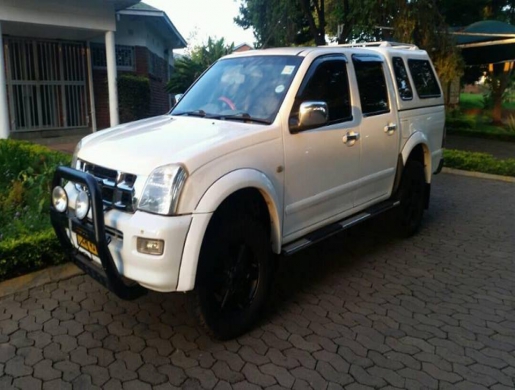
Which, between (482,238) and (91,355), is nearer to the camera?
(91,355)

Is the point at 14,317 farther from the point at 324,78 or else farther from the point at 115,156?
the point at 324,78

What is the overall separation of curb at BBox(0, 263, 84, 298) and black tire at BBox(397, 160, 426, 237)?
11.9 ft

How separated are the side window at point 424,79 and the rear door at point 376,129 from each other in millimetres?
749

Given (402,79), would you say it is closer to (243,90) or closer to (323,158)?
(323,158)

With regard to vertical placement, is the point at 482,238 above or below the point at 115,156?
below

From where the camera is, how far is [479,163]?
34.2ft

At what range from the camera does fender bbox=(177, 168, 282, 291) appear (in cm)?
308

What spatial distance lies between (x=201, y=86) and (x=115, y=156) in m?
1.71

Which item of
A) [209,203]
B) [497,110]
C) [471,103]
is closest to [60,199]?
[209,203]

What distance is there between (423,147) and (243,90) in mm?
2722

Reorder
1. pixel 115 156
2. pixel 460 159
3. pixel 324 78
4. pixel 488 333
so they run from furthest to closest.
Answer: pixel 460 159 → pixel 324 78 → pixel 488 333 → pixel 115 156

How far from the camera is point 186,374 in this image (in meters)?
3.15

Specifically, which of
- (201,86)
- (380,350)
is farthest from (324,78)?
(380,350)

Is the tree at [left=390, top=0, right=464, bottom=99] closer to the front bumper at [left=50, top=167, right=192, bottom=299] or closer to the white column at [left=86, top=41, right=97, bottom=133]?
the white column at [left=86, top=41, right=97, bottom=133]
